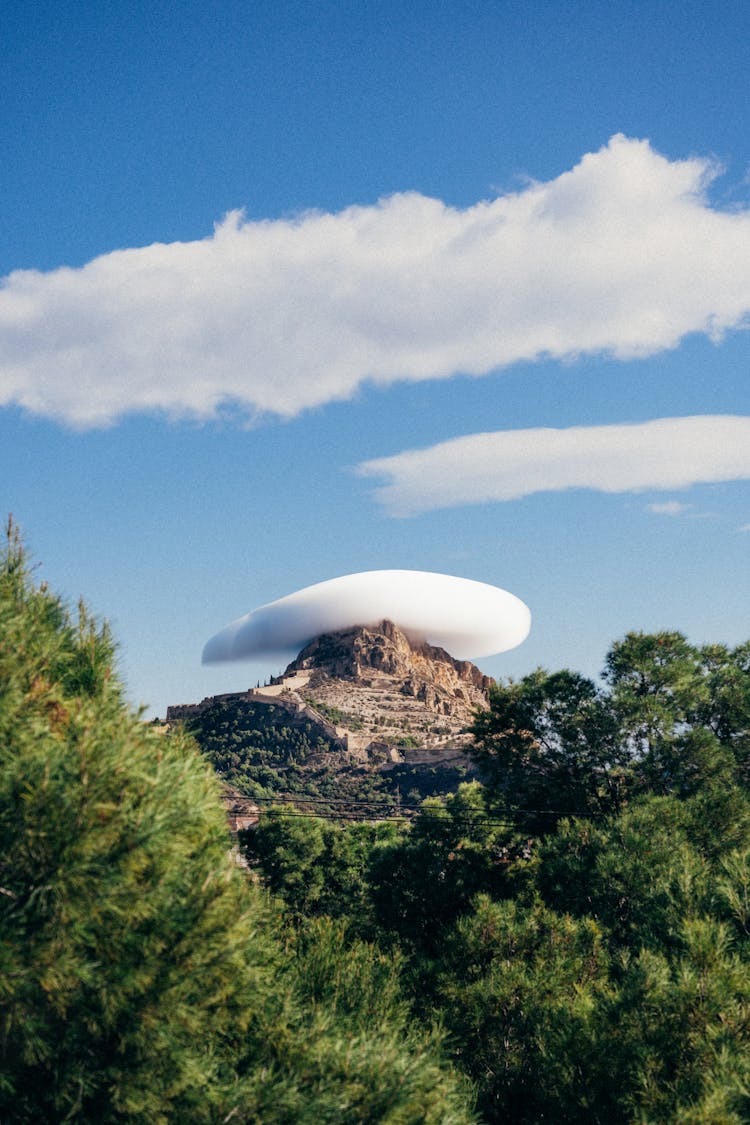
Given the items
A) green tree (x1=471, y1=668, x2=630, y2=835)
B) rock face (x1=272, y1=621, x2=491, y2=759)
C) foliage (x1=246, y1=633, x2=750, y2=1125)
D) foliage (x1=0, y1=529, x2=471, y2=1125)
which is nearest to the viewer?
foliage (x1=0, y1=529, x2=471, y2=1125)

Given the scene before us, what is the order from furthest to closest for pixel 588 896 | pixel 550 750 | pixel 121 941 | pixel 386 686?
1. pixel 386 686
2. pixel 550 750
3. pixel 588 896
4. pixel 121 941

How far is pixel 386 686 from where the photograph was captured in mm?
150000

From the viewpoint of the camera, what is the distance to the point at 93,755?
5.86m

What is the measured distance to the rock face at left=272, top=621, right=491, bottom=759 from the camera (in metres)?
127

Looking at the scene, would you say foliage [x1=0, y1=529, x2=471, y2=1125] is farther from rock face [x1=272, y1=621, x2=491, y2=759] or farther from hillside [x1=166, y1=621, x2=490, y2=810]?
rock face [x1=272, y1=621, x2=491, y2=759]

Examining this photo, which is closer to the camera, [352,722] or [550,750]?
[550,750]

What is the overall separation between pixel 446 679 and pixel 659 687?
448 feet

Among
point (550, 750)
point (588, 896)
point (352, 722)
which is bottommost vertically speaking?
point (588, 896)

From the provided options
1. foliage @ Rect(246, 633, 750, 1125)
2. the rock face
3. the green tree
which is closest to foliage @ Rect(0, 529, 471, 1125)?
foliage @ Rect(246, 633, 750, 1125)

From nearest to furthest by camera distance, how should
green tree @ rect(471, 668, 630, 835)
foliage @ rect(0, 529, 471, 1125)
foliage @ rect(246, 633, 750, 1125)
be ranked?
foliage @ rect(0, 529, 471, 1125) → foliage @ rect(246, 633, 750, 1125) → green tree @ rect(471, 668, 630, 835)

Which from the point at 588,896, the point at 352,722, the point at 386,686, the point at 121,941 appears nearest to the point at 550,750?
the point at 588,896

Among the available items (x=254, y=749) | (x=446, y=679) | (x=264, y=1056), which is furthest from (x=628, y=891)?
(x=446, y=679)

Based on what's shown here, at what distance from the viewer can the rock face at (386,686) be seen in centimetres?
12669

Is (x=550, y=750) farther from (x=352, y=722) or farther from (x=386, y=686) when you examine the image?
(x=386, y=686)
